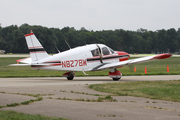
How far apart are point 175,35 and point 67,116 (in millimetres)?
158985

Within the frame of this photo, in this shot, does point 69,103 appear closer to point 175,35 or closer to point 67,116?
point 67,116

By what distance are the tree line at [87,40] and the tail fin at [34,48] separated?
88445 millimetres

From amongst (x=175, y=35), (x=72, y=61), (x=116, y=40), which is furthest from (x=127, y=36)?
(x=72, y=61)

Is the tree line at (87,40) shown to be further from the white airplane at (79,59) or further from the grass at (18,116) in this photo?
the grass at (18,116)

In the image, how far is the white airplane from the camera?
20.4 metres

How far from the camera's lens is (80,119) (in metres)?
8.02

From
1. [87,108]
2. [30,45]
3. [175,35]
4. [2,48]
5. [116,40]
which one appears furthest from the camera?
[175,35]

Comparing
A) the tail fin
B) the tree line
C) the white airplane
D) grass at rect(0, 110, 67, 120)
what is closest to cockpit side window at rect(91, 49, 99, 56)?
the white airplane

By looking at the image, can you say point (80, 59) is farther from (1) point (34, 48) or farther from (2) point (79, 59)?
(1) point (34, 48)

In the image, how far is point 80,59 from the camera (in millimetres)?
21641

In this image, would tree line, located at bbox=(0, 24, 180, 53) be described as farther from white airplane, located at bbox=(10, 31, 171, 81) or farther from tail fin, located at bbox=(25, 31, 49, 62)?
tail fin, located at bbox=(25, 31, 49, 62)

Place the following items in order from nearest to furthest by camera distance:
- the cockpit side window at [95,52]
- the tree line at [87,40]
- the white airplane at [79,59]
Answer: the white airplane at [79,59] < the cockpit side window at [95,52] < the tree line at [87,40]

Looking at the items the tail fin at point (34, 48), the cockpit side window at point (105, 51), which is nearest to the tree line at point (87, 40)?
the cockpit side window at point (105, 51)

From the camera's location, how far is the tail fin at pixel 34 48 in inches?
792
